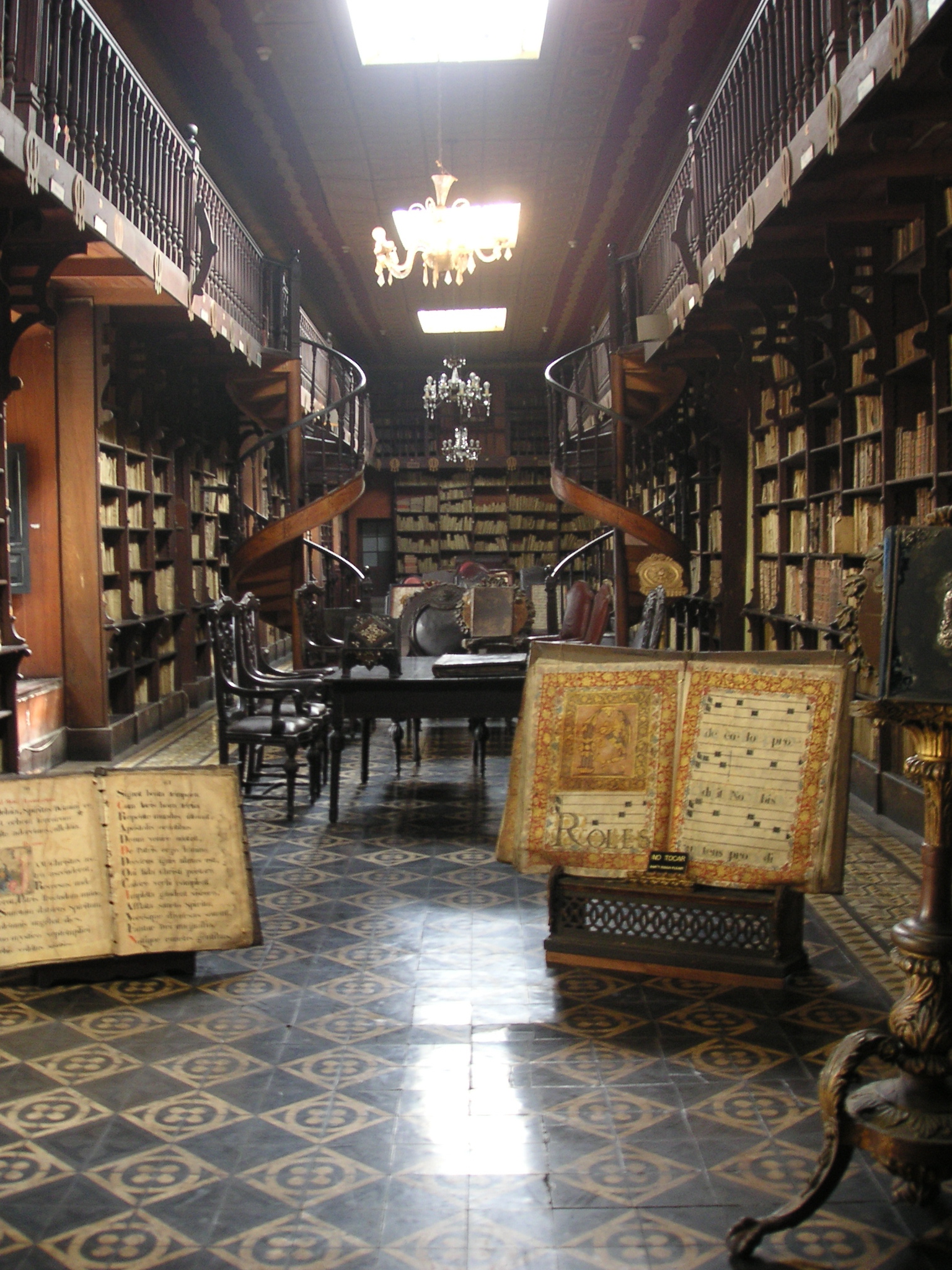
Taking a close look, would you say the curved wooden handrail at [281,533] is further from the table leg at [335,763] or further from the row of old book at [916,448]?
the row of old book at [916,448]

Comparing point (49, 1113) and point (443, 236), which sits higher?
point (443, 236)

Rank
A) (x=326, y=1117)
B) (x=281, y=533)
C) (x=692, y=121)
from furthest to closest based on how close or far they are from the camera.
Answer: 1. (x=281, y=533)
2. (x=692, y=121)
3. (x=326, y=1117)

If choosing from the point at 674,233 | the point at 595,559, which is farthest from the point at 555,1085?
the point at 595,559

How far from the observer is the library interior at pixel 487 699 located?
7.28ft

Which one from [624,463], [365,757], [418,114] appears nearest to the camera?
[365,757]

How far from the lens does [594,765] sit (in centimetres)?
345

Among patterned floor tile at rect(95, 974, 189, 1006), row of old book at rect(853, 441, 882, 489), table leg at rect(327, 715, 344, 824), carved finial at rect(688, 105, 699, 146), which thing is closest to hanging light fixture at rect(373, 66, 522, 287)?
carved finial at rect(688, 105, 699, 146)

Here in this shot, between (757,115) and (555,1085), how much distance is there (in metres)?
5.32

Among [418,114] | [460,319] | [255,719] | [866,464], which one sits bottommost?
[255,719]

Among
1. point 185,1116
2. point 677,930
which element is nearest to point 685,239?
point 677,930

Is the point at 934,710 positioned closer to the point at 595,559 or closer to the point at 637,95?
the point at 637,95

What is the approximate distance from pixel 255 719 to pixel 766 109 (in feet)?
13.8

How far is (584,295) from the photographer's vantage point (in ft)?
51.1

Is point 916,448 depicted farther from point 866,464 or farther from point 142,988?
point 142,988
